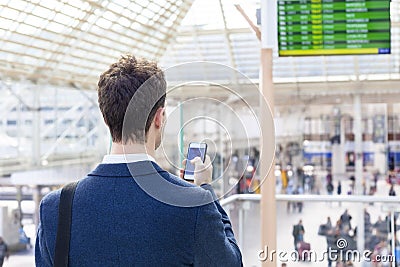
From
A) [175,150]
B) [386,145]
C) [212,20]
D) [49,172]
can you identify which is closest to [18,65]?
[49,172]

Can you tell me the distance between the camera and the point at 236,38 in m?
17.2

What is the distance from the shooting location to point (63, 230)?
1.18m

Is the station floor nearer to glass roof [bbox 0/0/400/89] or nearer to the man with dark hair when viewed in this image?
the man with dark hair

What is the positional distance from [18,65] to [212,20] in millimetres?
5759

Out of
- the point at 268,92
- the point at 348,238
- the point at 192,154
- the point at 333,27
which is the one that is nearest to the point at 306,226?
the point at 348,238

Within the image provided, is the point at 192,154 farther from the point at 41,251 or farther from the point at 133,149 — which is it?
the point at 41,251

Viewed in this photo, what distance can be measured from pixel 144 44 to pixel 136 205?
Result: 1612 centimetres

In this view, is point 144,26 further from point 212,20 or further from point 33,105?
point 33,105

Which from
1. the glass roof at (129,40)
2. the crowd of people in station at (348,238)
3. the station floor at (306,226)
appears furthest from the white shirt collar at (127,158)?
the glass roof at (129,40)

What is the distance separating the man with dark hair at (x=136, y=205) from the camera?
114cm

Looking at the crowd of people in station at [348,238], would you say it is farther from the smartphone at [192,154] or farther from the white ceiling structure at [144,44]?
the white ceiling structure at [144,44]

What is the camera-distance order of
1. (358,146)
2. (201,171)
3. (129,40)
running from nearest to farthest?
(201,171)
(358,146)
(129,40)

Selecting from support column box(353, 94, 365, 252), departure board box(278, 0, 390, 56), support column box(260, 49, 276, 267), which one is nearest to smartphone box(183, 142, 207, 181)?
support column box(260, 49, 276, 267)

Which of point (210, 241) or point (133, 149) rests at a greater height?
point (133, 149)
